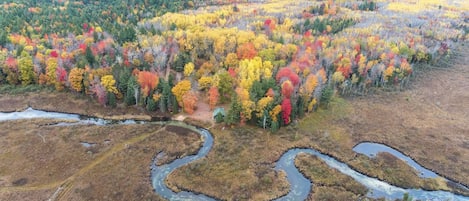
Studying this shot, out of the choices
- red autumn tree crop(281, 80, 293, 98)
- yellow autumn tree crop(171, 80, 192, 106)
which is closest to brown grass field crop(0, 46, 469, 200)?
red autumn tree crop(281, 80, 293, 98)

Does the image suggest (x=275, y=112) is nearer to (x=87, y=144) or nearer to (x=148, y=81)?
(x=148, y=81)

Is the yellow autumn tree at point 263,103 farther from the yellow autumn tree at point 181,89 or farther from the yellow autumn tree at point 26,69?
the yellow autumn tree at point 26,69

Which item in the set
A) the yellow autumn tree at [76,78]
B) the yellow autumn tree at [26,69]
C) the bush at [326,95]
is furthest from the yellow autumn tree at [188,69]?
the yellow autumn tree at [26,69]

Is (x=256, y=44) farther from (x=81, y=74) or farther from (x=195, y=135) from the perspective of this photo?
(x=81, y=74)

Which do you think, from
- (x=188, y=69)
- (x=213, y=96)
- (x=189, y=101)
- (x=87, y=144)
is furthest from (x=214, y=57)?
(x=87, y=144)


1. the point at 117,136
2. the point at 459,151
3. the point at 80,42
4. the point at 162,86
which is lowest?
the point at 459,151

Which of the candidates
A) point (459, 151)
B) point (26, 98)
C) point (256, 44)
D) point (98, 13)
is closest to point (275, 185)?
point (459, 151)

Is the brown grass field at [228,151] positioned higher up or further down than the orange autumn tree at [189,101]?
further down
